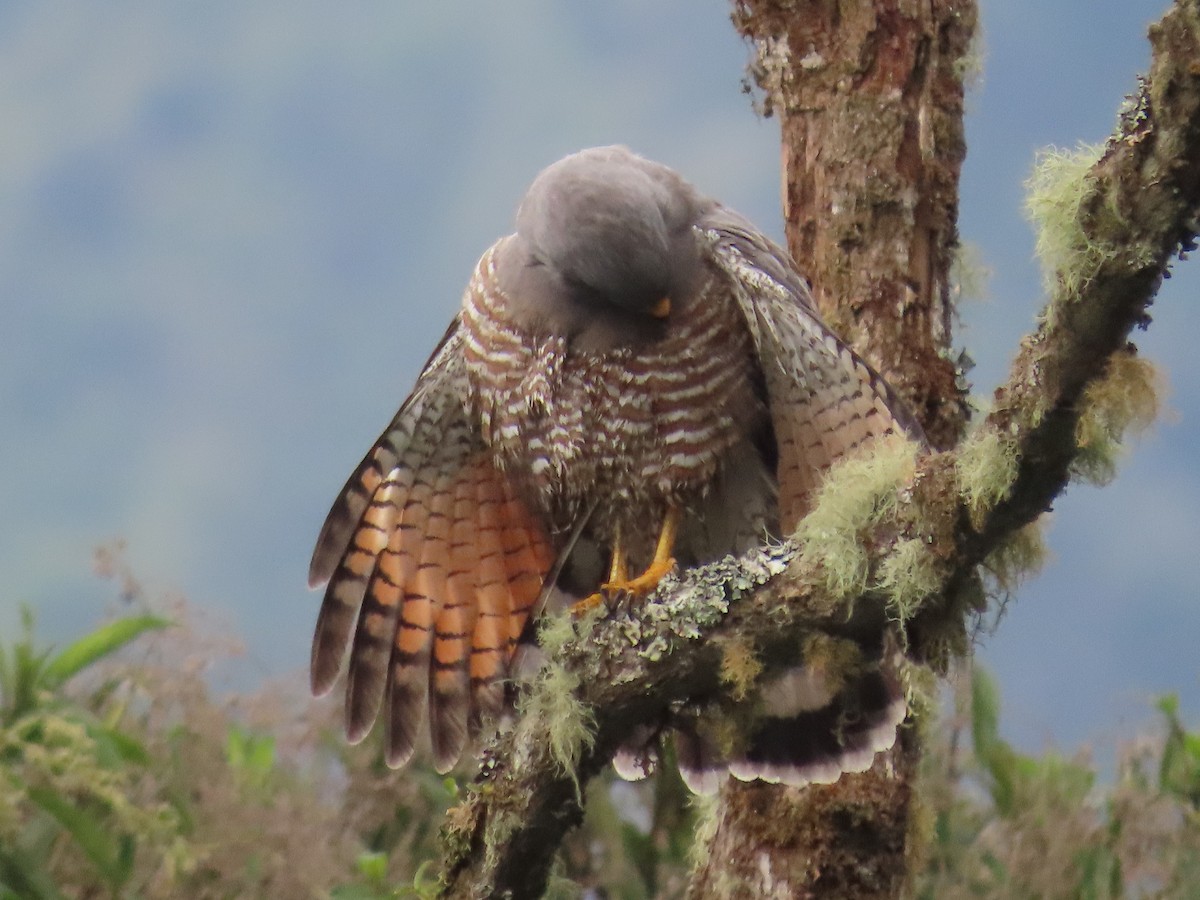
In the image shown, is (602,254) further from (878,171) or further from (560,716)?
(560,716)

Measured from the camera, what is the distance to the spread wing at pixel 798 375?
11.3ft

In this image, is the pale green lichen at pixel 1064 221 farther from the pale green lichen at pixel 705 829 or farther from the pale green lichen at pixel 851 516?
the pale green lichen at pixel 705 829

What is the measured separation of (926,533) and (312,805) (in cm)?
318

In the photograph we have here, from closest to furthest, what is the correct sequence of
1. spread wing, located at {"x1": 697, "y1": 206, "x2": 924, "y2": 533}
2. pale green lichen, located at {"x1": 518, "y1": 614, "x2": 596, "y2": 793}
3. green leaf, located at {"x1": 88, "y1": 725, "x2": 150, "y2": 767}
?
pale green lichen, located at {"x1": 518, "y1": 614, "x2": 596, "y2": 793} → spread wing, located at {"x1": 697, "y1": 206, "x2": 924, "y2": 533} → green leaf, located at {"x1": 88, "y1": 725, "x2": 150, "y2": 767}

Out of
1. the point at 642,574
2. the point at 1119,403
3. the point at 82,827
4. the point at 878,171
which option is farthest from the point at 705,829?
the point at 1119,403

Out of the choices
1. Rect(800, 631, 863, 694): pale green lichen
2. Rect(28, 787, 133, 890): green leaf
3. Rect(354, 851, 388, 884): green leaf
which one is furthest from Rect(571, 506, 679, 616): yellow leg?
Rect(28, 787, 133, 890): green leaf

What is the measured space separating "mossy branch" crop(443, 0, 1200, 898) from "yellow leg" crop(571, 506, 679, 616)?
37 centimetres

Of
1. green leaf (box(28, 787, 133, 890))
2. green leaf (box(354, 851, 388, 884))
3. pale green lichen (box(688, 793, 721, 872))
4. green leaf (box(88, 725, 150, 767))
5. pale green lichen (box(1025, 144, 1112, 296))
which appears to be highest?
pale green lichen (box(1025, 144, 1112, 296))

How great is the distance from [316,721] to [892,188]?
3.04 m

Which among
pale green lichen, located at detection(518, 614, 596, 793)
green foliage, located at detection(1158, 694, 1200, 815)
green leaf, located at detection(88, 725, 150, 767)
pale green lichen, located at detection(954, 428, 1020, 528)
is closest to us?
pale green lichen, located at detection(954, 428, 1020, 528)

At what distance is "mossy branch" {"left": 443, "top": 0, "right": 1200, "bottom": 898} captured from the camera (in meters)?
2.07

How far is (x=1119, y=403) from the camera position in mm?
2215

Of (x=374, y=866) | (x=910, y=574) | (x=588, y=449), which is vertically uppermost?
(x=588, y=449)

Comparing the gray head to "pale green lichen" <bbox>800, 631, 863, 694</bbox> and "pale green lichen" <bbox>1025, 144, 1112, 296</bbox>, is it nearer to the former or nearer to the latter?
"pale green lichen" <bbox>800, 631, 863, 694</bbox>
